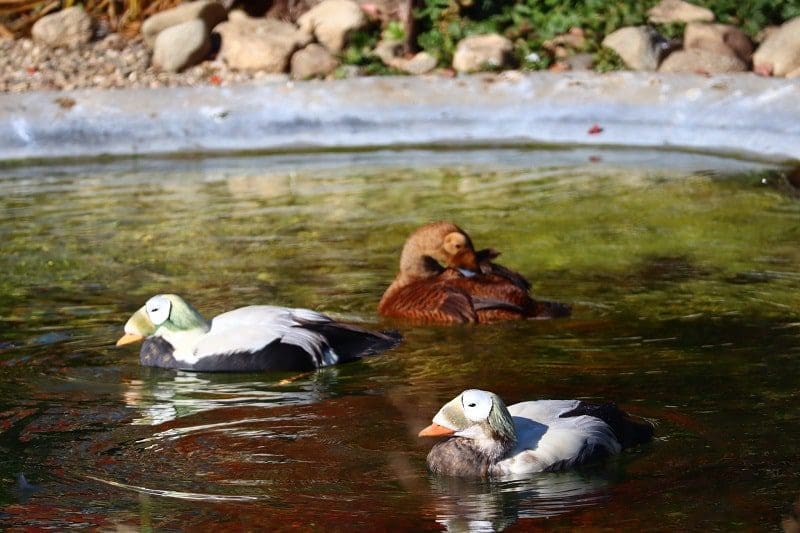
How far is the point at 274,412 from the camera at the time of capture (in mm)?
6137

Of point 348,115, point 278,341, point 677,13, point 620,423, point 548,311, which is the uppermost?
point 677,13

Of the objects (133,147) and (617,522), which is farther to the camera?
(133,147)

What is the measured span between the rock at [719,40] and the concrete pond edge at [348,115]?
0.83 metres

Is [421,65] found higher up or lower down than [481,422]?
lower down

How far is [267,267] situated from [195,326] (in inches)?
81.0

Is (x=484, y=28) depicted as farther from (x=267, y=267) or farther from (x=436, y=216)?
(x=267, y=267)

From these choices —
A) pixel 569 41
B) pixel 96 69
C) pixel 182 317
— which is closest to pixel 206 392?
pixel 182 317

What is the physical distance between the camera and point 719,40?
1366 centimetres

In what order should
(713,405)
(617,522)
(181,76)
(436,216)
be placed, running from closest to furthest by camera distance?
(617,522), (713,405), (436,216), (181,76)

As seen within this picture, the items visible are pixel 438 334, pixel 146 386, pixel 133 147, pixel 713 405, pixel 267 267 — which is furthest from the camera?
pixel 133 147

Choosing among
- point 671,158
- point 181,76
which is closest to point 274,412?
point 671,158

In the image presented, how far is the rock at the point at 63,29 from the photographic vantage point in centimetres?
1554

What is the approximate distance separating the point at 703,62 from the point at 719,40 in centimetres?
33

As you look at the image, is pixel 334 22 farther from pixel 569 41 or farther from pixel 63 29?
pixel 63 29
